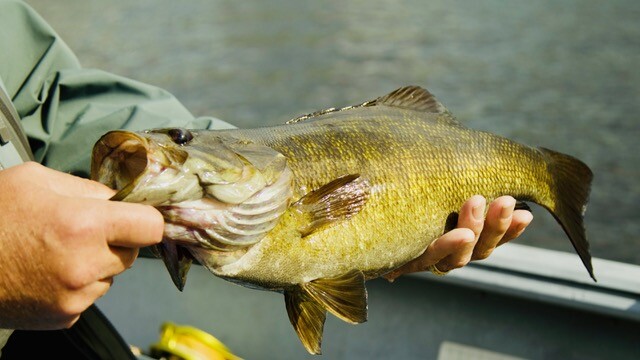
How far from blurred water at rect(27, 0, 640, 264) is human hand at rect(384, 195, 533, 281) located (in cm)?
516

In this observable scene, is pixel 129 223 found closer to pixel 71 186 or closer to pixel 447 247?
pixel 71 186

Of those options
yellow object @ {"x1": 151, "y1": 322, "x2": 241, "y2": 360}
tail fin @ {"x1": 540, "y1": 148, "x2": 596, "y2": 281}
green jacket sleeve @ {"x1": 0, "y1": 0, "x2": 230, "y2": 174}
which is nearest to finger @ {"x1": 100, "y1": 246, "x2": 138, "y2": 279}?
green jacket sleeve @ {"x1": 0, "y1": 0, "x2": 230, "y2": 174}

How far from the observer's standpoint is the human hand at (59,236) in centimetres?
130

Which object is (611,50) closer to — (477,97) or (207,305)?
(477,97)

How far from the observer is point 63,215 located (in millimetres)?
1288

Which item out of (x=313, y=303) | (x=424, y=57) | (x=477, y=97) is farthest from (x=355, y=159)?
(x=424, y=57)

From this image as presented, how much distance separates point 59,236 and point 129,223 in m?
0.13

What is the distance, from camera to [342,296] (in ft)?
5.87

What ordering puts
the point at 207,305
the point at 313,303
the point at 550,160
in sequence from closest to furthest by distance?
1. the point at 313,303
2. the point at 550,160
3. the point at 207,305

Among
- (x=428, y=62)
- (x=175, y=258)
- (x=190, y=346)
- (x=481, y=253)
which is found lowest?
(x=428, y=62)

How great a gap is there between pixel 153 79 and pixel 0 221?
477 inches

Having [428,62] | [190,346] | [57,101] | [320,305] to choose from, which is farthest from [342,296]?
[428,62]

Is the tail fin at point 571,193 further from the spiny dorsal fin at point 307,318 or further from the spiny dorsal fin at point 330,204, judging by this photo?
the spiny dorsal fin at point 307,318

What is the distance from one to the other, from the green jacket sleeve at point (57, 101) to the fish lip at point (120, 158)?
1100mm
